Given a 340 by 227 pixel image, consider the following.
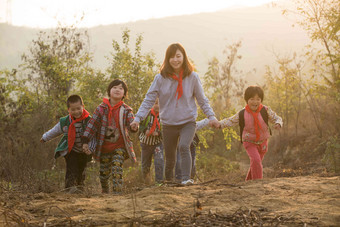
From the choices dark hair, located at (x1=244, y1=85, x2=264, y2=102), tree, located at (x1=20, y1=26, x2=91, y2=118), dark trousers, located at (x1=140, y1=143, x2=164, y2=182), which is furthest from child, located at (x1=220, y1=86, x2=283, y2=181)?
tree, located at (x1=20, y1=26, x2=91, y2=118)

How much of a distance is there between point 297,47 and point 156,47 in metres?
50.4

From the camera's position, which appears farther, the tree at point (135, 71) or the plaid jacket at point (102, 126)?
the tree at point (135, 71)

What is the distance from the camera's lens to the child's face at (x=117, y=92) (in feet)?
18.8

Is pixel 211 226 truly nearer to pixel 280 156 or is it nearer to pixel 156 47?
pixel 280 156

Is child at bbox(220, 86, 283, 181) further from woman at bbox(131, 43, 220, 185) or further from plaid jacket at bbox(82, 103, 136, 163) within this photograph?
plaid jacket at bbox(82, 103, 136, 163)

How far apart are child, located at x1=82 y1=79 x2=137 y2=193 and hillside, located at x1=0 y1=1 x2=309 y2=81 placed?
80.0 meters

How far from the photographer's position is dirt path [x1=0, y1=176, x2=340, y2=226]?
2.96 meters

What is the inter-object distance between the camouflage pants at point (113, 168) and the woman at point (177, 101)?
68 centimetres

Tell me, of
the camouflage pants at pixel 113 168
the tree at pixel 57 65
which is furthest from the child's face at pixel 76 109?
the tree at pixel 57 65

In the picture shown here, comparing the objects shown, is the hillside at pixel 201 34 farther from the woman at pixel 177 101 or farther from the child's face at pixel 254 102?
the woman at pixel 177 101

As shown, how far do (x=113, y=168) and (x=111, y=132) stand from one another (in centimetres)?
53

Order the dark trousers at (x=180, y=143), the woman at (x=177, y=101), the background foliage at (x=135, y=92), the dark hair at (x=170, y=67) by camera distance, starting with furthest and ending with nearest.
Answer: the background foliage at (x=135, y=92), the dark hair at (x=170, y=67), the woman at (x=177, y=101), the dark trousers at (x=180, y=143)

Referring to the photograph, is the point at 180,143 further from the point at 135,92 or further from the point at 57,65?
the point at 57,65

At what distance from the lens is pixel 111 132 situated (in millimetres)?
5672
